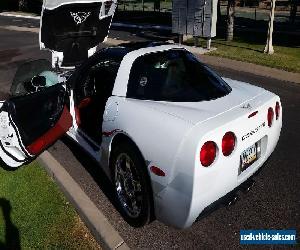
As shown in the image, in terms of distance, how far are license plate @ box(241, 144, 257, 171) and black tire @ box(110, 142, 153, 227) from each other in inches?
36.5

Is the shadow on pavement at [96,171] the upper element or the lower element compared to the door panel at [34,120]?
lower

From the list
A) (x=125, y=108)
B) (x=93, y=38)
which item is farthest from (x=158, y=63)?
(x=93, y=38)

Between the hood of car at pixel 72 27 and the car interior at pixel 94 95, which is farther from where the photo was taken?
the hood of car at pixel 72 27

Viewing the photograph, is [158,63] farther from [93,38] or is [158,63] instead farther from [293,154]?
[93,38]

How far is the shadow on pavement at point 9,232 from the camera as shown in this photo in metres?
3.75

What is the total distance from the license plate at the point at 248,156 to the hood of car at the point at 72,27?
416cm

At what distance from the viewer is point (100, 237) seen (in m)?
3.80

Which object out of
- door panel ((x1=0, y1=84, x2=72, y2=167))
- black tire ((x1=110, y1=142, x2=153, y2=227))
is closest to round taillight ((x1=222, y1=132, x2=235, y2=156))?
black tire ((x1=110, y1=142, x2=153, y2=227))

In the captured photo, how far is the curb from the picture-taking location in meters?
3.73

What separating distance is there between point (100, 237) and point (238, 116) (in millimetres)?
1859

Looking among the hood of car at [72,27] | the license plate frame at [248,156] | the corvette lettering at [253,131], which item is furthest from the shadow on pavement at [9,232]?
the hood of car at [72,27]

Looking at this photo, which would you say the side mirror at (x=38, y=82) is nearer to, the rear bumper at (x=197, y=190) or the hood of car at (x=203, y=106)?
the hood of car at (x=203, y=106)

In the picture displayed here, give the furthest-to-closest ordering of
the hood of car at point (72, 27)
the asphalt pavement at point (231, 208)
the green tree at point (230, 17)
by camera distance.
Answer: the green tree at point (230, 17) < the hood of car at point (72, 27) < the asphalt pavement at point (231, 208)

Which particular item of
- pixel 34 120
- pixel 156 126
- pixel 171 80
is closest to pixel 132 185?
pixel 156 126
